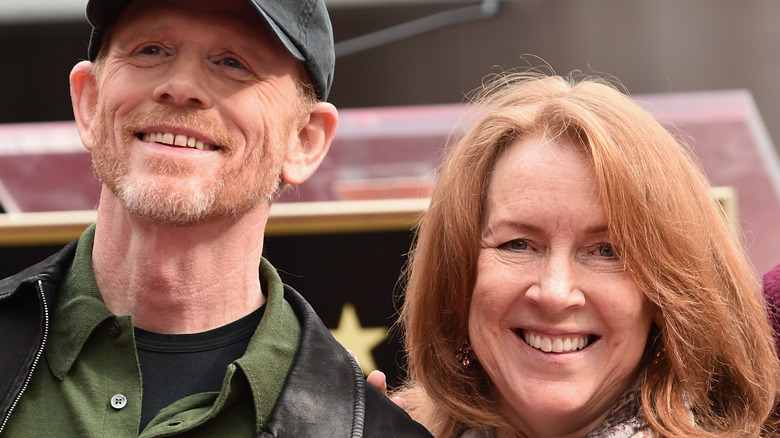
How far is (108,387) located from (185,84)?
0.66m

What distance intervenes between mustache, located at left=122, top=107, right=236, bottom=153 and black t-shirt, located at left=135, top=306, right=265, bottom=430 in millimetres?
442

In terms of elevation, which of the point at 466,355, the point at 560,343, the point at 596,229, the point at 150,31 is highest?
the point at 150,31

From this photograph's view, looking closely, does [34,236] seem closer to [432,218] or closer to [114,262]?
[114,262]

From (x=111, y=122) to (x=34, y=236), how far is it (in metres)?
1.29

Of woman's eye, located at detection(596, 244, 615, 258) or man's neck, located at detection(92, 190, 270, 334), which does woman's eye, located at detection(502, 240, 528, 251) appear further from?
man's neck, located at detection(92, 190, 270, 334)

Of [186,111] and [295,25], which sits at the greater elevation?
[295,25]

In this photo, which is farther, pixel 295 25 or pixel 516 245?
pixel 516 245

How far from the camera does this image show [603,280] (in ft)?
7.48

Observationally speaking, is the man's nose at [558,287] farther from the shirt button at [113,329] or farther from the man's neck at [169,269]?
the shirt button at [113,329]

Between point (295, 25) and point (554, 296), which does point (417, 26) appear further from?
point (554, 296)

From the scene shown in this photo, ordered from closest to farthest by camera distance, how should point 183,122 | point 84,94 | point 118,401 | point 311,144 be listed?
1. point 118,401
2. point 183,122
3. point 84,94
4. point 311,144

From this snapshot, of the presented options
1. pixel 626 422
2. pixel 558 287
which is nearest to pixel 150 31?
pixel 558 287

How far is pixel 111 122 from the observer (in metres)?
2.21

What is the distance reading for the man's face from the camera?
2.14 m
